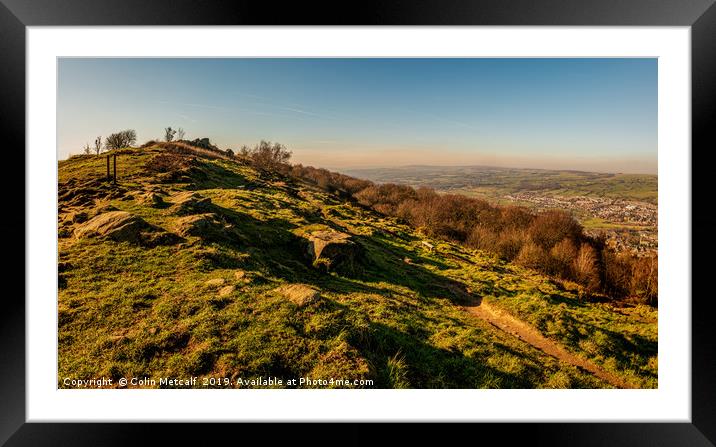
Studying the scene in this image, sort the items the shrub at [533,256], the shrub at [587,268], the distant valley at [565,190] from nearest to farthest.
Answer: the distant valley at [565,190] → the shrub at [587,268] → the shrub at [533,256]

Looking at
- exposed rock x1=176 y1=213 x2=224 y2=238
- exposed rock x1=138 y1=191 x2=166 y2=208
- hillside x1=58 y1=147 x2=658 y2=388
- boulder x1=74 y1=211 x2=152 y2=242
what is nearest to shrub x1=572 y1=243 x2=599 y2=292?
hillside x1=58 y1=147 x2=658 y2=388

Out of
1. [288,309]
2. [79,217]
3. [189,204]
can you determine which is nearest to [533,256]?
[288,309]

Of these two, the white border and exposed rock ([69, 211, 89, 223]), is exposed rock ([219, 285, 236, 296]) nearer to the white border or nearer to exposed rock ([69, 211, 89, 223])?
the white border

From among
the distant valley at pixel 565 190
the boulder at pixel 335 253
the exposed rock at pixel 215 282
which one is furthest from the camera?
the boulder at pixel 335 253

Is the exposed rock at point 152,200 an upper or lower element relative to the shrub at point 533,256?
upper
